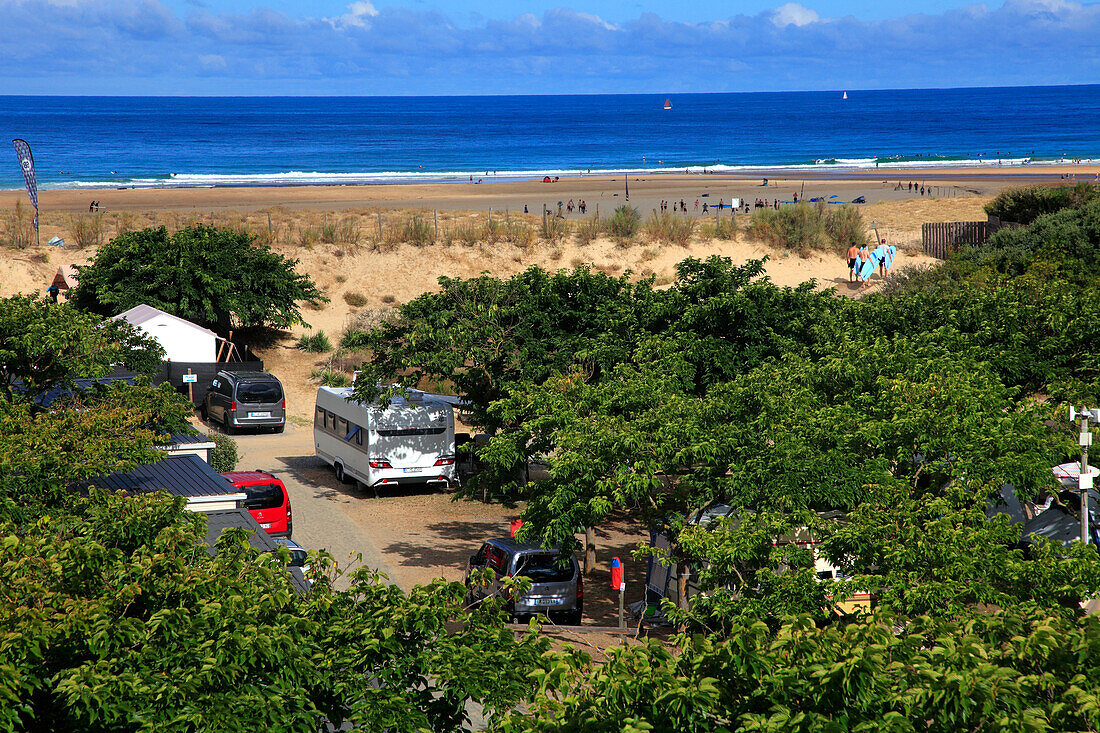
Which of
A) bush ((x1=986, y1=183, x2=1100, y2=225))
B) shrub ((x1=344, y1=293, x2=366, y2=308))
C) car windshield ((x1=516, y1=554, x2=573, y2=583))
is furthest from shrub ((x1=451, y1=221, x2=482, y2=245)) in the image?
car windshield ((x1=516, y1=554, x2=573, y2=583))

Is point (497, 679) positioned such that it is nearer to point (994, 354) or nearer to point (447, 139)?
point (994, 354)

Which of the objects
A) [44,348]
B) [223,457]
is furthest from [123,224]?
[44,348]

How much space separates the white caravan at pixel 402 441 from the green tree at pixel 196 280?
39.5 feet

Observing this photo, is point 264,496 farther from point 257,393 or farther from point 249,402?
point 257,393

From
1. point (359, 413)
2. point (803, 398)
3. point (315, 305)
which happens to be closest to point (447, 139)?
point (315, 305)

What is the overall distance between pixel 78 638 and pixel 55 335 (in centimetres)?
771

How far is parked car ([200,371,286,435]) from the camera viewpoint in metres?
27.3

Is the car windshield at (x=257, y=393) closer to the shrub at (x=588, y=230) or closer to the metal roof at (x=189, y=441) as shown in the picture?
the metal roof at (x=189, y=441)

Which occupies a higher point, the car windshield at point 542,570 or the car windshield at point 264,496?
the car windshield at point 264,496

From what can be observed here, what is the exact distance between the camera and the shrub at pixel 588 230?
4328 cm

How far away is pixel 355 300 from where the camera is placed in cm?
3775

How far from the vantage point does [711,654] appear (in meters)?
5.79

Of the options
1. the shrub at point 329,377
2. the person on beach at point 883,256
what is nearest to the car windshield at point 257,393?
the shrub at point 329,377

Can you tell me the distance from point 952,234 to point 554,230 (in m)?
17.0
